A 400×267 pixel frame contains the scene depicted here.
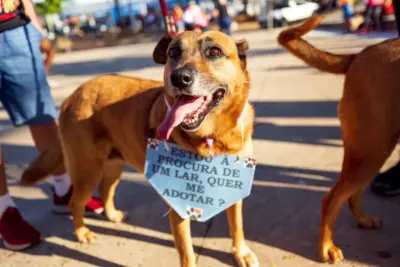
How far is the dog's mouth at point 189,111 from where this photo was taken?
2.03 meters

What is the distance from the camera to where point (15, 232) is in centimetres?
284

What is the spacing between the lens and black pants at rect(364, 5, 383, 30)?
1364 cm

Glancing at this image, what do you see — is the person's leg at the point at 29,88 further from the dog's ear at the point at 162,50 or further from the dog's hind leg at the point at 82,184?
the dog's ear at the point at 162,50

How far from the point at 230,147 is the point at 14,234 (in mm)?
1746

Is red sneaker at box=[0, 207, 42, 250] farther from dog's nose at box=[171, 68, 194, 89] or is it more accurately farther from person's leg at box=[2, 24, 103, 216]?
dog's nose at box=[171, 68, 194, 89]

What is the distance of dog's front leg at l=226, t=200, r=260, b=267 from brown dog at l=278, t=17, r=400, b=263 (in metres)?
0.44

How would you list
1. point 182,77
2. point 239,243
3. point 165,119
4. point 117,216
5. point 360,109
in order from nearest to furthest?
1. point 182,77
2. point 165,119
3. point 360,109
4. point 239,243
5. point 117,216

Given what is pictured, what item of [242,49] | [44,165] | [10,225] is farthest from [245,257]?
[10,225]

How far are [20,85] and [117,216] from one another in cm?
126

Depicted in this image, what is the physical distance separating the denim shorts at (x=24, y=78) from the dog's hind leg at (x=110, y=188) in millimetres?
621

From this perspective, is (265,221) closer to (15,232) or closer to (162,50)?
(162,50)

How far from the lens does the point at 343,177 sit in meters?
2.36

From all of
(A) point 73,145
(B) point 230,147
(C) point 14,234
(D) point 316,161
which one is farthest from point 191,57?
(D) point 316,161

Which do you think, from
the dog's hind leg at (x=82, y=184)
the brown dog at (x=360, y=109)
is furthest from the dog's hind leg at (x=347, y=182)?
the dog's hind leg at (x=82, y=184)
